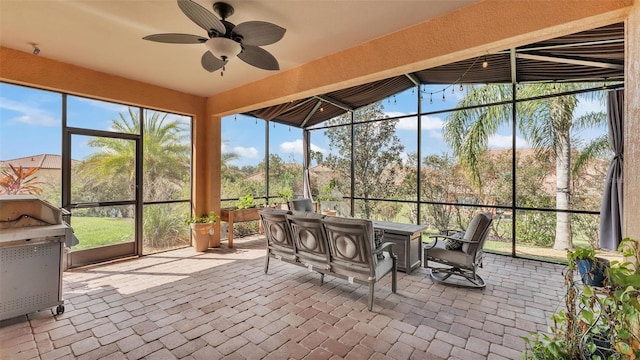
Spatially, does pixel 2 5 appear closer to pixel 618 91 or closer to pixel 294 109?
pixel 294 109

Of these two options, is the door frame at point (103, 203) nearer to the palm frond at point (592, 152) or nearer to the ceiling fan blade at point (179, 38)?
the ceiling fan blade at point (179, 38)

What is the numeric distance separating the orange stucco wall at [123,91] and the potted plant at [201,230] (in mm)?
301

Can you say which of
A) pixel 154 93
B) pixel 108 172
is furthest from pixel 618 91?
pixel 108 172

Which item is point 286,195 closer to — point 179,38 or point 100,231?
point 100,231

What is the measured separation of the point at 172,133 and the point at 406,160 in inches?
208

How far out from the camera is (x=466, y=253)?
3.52 m

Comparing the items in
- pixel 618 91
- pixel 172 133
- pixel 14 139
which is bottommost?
pixel 14 139

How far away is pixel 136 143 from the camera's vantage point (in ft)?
15.4

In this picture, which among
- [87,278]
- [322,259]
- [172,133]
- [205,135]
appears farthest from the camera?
[205,135]

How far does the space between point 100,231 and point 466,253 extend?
5.63 m

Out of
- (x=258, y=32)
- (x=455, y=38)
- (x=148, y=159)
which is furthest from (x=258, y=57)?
(x=148, y=159)

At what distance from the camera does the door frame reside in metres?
3.96

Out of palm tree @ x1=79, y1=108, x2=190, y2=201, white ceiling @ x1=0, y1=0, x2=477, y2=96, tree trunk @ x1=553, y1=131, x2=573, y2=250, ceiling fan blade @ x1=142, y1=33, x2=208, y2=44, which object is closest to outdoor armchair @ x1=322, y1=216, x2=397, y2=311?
white ceiling @ x1=0, y1=0, x2=477, y2=96

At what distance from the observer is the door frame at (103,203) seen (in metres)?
3.96
